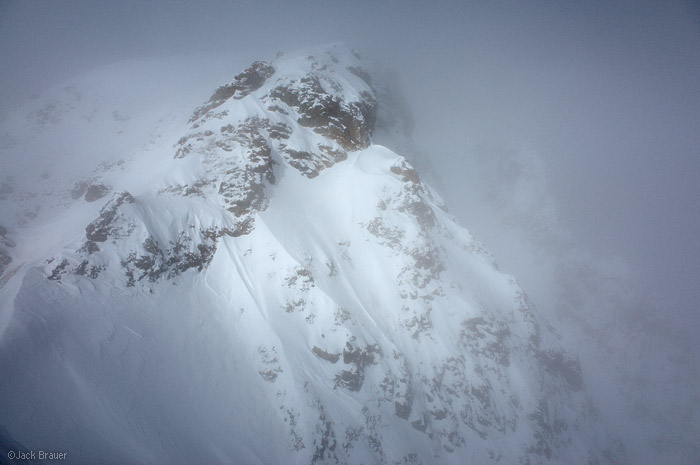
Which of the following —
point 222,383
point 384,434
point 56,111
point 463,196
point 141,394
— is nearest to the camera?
point 141,394

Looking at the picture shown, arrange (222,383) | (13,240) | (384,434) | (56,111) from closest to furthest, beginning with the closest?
(222,383) → (384,434) → (13,240) → (56,111)

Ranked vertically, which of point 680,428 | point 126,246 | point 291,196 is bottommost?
point 680,428

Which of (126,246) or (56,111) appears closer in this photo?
(126,246)

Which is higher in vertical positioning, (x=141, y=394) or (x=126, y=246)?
(x=126, y=246)

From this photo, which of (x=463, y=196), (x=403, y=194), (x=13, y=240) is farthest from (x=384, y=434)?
(x=463, y=196)

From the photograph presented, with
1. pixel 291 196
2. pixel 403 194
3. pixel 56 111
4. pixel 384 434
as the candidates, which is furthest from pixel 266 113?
pixel 56 111

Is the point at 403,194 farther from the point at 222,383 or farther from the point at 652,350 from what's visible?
the point at 652,350
